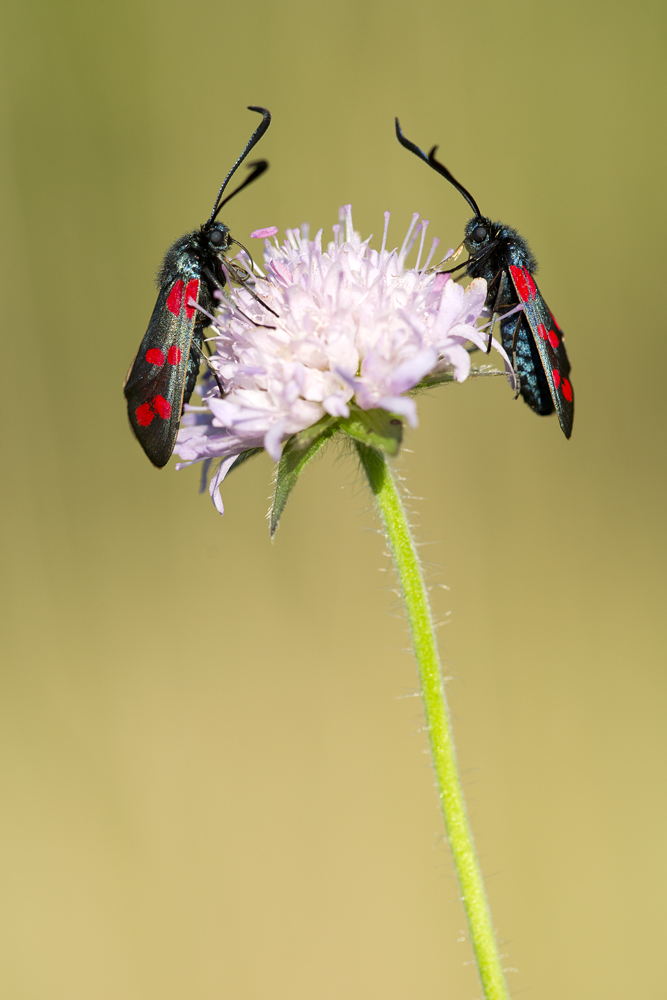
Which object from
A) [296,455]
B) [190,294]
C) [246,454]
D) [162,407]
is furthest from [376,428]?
[190,294]

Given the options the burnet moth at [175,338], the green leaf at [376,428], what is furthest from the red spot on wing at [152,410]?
the green leaf at [376,428]

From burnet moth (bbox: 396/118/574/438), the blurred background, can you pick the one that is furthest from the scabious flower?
the blurred background

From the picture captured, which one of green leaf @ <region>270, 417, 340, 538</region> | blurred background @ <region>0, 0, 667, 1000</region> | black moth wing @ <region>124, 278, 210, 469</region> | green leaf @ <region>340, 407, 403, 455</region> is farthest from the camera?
blurred background @ <region>0, 0, 667, 1000</region>

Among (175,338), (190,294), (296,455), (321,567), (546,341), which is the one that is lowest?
(321,567)

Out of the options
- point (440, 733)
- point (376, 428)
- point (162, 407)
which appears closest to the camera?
point (440, 733)

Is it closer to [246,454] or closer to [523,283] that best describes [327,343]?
[246,454]

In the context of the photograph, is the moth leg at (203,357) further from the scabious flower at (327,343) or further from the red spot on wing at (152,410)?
the red spot on wing at (152,410)

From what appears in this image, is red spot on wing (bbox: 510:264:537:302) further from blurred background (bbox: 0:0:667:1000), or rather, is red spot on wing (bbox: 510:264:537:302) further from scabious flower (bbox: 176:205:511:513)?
blurred background (bbox: 0:0:667:1000)

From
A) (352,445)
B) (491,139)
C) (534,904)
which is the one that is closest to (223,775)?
(534,904)
